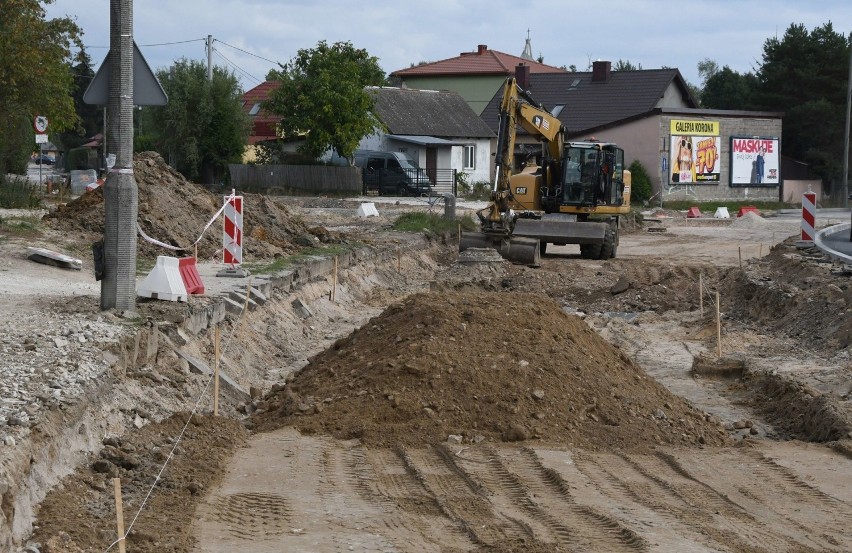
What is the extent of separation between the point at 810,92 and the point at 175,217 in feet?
183

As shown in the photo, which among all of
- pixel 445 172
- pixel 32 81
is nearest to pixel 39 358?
pixel 32 81

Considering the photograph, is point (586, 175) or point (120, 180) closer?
point (120, 180)

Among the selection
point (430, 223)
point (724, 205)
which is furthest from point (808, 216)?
point (724, 205)

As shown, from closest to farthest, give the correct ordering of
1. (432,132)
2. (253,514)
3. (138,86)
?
(253,514) → (138,86) → (432,132)

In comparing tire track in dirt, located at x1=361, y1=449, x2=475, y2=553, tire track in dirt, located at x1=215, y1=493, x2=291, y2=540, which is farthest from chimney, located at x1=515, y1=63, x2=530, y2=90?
tire track in dirt, located at x1=215, y1=493, x2=291, y2=540

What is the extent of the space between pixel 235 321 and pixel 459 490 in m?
6.35

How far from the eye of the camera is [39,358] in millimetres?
8898

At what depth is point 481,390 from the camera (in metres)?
9.91

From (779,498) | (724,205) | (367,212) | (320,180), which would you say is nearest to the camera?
(779,498)

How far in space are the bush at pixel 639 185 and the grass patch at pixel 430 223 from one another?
2321 centimetres

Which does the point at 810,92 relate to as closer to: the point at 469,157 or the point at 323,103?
the point at 469,157

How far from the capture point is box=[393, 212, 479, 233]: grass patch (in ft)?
97.0

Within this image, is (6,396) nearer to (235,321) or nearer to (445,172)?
(235,321)

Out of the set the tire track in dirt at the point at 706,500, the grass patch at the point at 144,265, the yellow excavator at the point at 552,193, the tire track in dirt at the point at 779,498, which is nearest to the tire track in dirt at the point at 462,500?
the tire track in dirt at the point at 706,500
